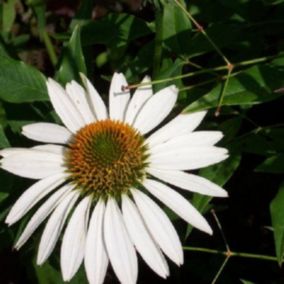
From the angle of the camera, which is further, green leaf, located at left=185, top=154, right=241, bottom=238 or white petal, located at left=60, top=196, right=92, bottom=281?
green leaf, located at left=185, top=154, right=241, bottom=238

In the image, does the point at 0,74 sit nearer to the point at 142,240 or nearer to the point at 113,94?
the point at 113,94

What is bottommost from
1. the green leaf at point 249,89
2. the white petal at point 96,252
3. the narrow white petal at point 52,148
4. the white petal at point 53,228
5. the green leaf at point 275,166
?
the green leaf at point 275,166

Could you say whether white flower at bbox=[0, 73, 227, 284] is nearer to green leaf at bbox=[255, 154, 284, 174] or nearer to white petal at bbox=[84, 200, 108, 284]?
white petal at bbox=[84, 200, 108, 284]

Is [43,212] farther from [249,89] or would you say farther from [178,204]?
[249,89]

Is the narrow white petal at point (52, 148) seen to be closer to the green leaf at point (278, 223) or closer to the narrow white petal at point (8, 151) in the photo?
the narrow white petal at point (8, 151)

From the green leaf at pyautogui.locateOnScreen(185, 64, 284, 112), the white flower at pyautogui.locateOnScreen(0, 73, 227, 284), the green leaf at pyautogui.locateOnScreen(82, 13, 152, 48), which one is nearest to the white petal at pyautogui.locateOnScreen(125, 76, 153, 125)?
the white flower at pyautogui.locateOnScreen(0, 73, 227, 284)

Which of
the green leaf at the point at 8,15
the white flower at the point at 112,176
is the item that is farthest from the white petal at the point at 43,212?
the green leaf at the point at 8,15
